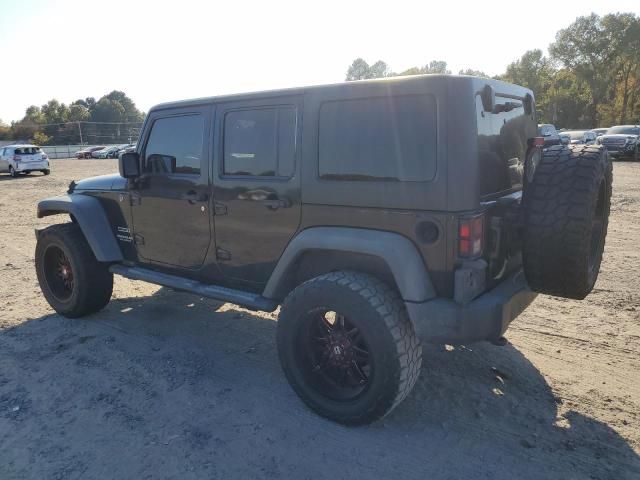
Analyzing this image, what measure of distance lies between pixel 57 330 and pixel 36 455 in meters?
2.00

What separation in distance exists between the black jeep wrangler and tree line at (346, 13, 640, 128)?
42.7 meters

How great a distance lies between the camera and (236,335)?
170 inches

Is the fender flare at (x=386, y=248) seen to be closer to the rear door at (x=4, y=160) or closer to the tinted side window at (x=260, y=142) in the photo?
the tinted side window at (x=260, y=142)

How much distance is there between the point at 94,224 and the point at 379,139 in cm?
301

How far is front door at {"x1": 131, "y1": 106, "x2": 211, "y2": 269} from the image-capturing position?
3.71 metres

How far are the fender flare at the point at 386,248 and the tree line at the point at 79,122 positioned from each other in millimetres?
71063

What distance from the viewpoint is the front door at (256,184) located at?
3193 mm

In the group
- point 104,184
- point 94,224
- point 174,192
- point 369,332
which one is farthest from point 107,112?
point 369,332

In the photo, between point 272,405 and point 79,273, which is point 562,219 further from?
point 79,273

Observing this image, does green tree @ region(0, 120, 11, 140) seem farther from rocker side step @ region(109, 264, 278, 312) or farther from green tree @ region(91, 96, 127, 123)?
rocker side step @ region(109, 264, 278, 312)

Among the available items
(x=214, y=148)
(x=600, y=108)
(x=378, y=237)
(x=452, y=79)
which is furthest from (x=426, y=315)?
(x=600, y=108)

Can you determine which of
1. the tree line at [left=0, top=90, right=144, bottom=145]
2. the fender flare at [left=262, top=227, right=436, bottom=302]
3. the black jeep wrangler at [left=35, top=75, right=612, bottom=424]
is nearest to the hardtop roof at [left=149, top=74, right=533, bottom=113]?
the black jeep wrangler at [left=35, top=75, right=612, bottom=424]

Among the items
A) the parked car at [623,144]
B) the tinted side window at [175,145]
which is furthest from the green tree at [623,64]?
the tinted side window at [175,145]

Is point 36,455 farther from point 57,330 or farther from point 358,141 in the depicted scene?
point 358,141
